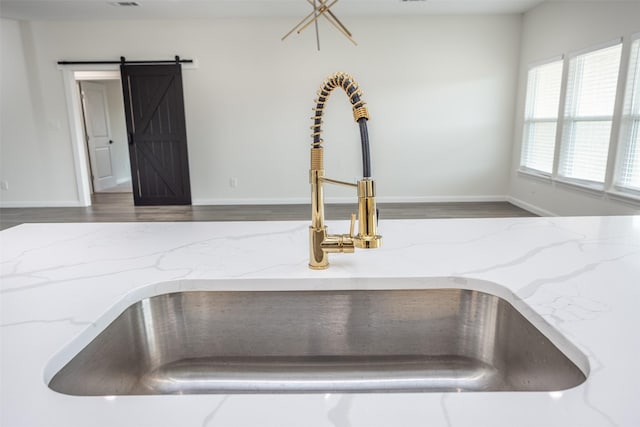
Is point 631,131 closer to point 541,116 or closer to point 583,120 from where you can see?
point 583,120

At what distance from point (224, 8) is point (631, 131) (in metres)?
4.64

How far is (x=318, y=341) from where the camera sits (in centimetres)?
92

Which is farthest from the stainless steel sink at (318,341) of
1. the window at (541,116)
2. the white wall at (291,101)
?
the white wall at (291,101)

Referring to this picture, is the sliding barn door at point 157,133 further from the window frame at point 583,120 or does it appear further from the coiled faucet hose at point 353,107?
the coiled faucet hose at point 353,107

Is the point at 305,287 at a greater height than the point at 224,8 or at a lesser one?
lesser

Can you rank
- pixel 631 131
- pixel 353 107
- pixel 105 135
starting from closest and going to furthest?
pixel 353 107, pixel 631 131, pixel 105 135

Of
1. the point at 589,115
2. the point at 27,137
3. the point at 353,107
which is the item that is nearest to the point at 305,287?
the point at 353,107

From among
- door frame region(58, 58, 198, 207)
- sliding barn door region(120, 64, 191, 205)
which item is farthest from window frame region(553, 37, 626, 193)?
sliding barn door region(120, 64, 191, 205)

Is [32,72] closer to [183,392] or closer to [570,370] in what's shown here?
[183,392]

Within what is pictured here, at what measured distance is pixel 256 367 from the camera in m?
0.89

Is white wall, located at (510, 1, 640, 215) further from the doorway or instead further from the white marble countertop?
the doorway

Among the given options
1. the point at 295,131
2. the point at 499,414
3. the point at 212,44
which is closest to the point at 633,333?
the point at 499,414

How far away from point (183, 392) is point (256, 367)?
0.15 m

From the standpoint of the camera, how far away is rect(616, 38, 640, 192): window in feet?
12.0
